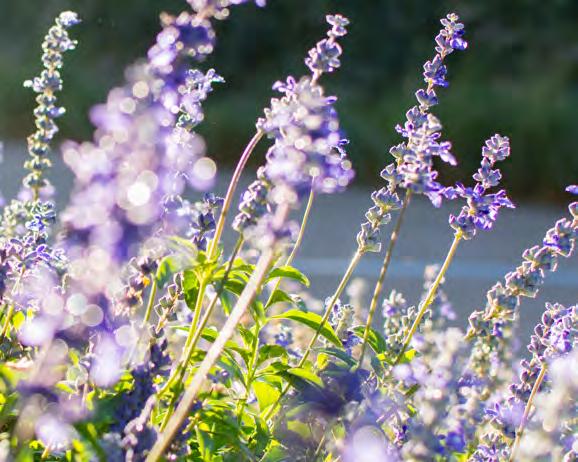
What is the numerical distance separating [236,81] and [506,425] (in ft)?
52.3

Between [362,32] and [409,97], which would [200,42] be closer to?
[409,97]

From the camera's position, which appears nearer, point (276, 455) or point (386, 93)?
point (276, 455)

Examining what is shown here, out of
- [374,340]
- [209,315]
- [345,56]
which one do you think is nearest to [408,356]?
[374,340]

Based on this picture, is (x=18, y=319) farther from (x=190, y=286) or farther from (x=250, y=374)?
(x=250, y=374)

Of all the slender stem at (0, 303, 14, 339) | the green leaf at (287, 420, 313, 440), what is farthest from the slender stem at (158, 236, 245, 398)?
the slender stem at (0, 303, 14, 339)

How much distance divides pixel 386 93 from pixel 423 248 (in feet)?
20.5

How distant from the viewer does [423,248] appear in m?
11.4

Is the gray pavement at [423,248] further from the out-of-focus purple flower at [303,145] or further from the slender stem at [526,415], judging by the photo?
the out-of-focus purple flower at [303,145]

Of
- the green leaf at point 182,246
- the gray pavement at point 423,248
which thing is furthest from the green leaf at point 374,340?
the gray pavement at point 423,248

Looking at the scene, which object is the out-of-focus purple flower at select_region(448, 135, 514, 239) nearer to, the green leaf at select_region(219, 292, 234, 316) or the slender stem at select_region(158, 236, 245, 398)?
the green leaf at select_region(219, 292, 234, 316)

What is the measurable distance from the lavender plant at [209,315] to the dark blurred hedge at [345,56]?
41.5ft

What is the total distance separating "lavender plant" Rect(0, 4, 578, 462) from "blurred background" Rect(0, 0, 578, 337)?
6.90m

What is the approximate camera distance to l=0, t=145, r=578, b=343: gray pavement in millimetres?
9594

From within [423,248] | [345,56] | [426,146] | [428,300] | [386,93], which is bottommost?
[428,300]
